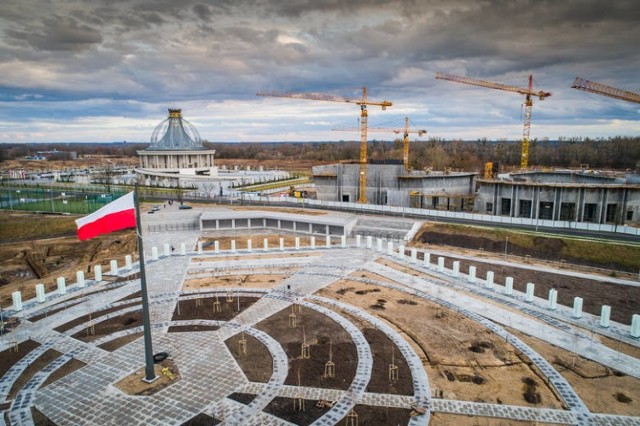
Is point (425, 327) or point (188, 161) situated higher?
point (188, 161)

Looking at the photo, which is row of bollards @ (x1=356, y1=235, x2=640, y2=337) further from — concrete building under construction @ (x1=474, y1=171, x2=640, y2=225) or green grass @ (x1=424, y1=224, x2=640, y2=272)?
concrete building under construction @ (x1=474, y1=171, x2=640, y2=225)

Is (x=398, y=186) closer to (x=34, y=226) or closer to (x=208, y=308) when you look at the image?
(x=208, y=308)

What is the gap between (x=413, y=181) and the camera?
61.6 meters

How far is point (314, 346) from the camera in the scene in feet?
66.1

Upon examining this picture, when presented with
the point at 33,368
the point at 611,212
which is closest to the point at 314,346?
the point at 33,368

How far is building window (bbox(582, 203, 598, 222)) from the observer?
51.2 metres

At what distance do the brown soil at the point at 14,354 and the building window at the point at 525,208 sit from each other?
53.3 metres

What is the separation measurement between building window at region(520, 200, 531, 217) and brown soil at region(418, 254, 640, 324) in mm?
23893

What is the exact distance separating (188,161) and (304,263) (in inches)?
2716

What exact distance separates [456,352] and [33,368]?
18.7 metres

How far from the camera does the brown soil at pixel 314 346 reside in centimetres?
1734

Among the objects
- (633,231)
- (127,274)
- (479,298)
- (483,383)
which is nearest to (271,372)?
(483,383)

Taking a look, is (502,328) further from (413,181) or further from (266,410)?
(413,181)

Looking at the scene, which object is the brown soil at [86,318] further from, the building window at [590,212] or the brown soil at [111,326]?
the building window at [590,212]
